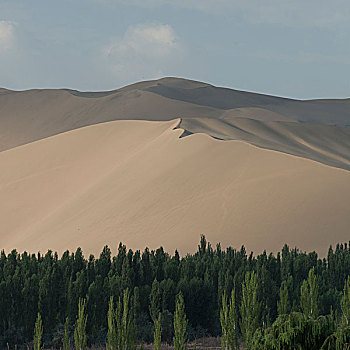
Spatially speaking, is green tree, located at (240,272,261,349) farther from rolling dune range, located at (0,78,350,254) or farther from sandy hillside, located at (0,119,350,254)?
sandy hillside, located at (0,119,350,254)

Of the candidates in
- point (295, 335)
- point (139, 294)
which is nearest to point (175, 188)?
point (139, 294)

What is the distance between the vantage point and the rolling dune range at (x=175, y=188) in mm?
38969

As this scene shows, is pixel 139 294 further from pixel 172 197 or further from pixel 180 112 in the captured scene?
pixel 180 112

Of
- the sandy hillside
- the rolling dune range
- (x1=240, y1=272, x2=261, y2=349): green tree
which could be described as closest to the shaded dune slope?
the rolling dune range

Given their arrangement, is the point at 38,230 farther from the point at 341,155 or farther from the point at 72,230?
the point at 341,155

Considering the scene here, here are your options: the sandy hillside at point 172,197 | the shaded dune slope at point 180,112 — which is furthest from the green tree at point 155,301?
the shaded dune slope at point 180,112

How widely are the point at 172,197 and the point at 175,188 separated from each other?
1.17 meters

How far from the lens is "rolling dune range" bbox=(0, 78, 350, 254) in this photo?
128ft

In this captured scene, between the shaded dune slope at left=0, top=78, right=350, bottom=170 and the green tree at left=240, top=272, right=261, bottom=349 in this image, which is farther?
the shaded dune slope at left=0, top=78, right=350, bottom=170

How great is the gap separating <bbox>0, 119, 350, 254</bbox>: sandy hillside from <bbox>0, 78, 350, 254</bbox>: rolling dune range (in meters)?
0.06

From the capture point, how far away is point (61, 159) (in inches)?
2227

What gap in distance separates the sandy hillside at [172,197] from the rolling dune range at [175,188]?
0.06 m

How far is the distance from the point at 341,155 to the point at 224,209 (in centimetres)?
3000

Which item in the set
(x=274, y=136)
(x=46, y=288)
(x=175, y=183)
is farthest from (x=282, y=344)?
(x=274, y=136)
